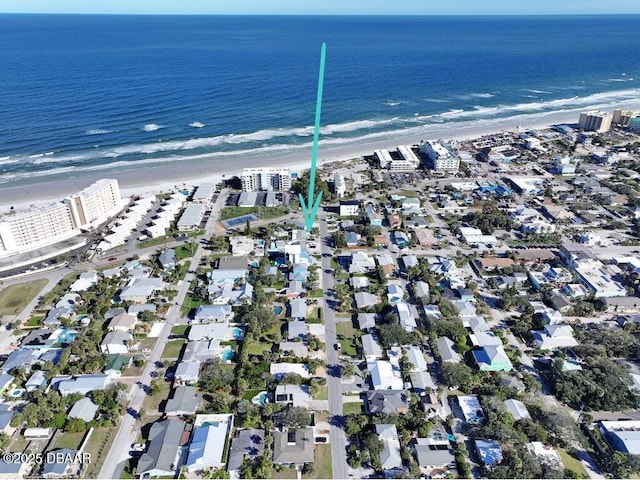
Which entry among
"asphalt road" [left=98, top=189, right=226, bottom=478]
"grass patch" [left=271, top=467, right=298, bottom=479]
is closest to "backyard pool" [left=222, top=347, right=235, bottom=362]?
"asphalt road" [left=98, top=189, right=226, bottom=478]

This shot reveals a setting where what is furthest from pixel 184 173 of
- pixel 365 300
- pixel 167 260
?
pixel 365 300

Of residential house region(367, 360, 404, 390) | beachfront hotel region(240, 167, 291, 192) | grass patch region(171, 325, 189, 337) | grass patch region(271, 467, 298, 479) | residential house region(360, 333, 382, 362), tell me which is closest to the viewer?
grass patch region(271, 467, 298, 479)

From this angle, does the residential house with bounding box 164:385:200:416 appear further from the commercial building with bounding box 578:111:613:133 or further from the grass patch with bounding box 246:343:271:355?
the commercial building with bounding box 578:111:613:133

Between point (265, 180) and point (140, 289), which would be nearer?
point (140, 289)

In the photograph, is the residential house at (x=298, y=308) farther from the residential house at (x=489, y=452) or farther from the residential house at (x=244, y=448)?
the residential house at (x=489, y=452)

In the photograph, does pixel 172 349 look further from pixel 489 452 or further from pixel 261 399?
pixel 489 452

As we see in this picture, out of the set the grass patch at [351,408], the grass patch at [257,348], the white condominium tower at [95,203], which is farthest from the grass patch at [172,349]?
the white condominium tower at [95,203]
